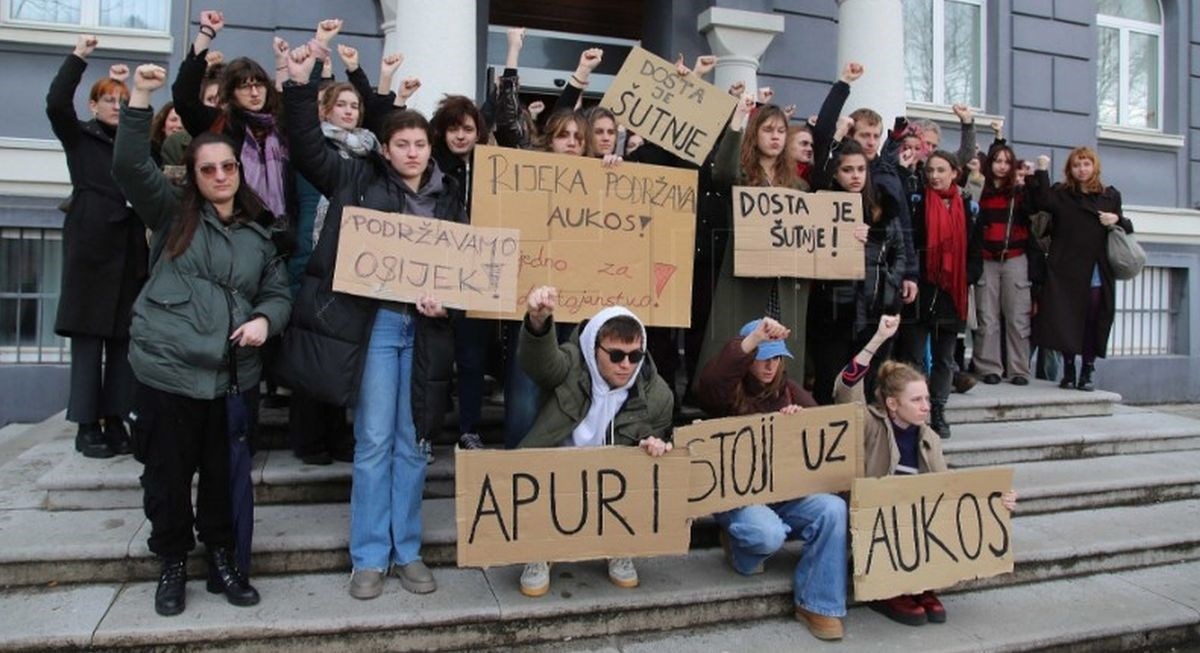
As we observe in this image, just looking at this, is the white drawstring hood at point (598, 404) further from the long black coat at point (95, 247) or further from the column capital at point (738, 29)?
the column capital at point (738, 29)

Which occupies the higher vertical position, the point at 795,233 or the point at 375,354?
the point at 795,233

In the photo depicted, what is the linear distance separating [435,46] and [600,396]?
3258mm

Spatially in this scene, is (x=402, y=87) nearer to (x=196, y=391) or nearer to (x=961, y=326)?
(x=196, y=391)

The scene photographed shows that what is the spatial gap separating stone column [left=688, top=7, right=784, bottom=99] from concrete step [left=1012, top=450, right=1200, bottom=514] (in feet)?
13.5

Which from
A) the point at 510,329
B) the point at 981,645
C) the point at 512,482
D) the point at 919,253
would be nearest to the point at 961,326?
the point at 919,253

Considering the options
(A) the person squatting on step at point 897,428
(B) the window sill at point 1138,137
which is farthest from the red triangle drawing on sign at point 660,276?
(B) the window sill at point 1138,137

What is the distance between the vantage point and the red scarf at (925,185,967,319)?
548cm

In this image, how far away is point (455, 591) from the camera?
11.7 feet

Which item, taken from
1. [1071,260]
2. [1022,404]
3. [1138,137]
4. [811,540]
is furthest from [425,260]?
[1138,137]

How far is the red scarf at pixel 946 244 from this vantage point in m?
5.48

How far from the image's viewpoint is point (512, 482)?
3342 mm

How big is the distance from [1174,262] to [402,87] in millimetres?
9419

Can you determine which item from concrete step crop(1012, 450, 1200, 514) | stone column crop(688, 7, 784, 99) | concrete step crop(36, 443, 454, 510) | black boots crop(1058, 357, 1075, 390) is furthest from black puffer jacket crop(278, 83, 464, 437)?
black boots crop(1058, 357, 1075, 390)

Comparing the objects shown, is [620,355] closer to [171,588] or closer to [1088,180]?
[171,588]
